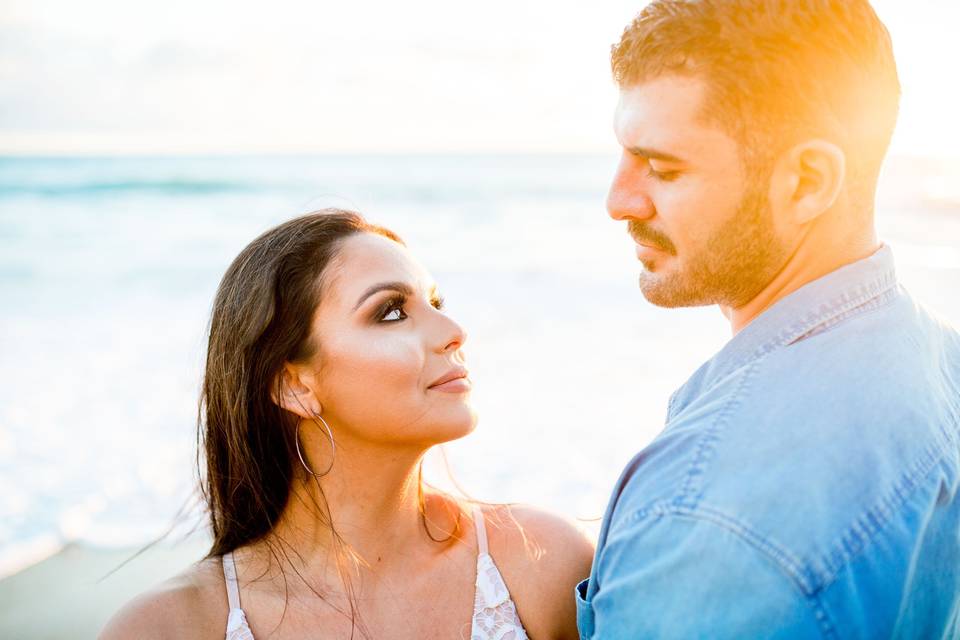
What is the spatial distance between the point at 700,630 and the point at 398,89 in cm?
2917

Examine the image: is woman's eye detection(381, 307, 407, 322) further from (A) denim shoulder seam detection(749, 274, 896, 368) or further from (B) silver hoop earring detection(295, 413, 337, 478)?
(A) denim shoulder seam detection(749, 274, 896, 368)

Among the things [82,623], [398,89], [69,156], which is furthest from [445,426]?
[69,156]

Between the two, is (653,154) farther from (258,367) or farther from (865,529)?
(258,367)

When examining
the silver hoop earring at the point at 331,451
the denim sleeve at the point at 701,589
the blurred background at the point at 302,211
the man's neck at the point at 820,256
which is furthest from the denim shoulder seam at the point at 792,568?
the silver hoop earring at the point at 331,451

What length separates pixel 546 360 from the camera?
9.23 meters

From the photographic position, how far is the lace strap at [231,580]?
2.66 meters

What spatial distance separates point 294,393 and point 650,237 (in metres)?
1.29

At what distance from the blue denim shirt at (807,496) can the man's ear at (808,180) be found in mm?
196

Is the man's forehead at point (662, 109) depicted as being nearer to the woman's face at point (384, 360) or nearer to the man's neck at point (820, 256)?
the man's neck at point (820, 256)

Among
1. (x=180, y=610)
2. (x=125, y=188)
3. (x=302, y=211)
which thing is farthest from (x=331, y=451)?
(x=125, y=188)

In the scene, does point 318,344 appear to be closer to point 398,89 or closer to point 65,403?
point 65,403

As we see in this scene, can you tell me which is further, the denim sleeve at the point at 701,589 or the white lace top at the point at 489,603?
the white lace top at the point at 489,603

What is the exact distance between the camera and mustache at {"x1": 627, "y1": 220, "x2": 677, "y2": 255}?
2.23m

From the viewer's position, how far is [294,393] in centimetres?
290
